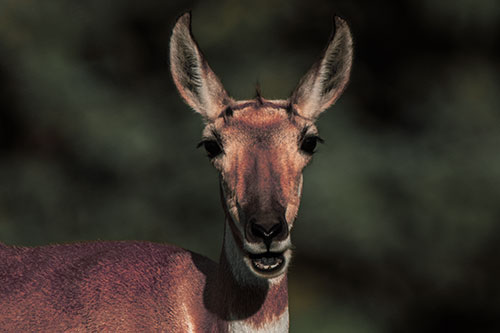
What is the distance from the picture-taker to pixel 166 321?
4.06m

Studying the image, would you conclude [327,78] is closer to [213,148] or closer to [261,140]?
[261,140]

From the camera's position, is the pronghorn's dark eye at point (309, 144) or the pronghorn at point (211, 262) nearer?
the pronghorn at point (211, 262)

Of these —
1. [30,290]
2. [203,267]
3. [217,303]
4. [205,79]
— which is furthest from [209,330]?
[205,79]

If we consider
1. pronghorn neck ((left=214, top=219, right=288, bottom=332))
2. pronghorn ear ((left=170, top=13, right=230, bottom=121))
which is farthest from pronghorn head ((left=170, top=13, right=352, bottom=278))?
pronghorn neck ((left=214, top=219, right=288, bottom=332))

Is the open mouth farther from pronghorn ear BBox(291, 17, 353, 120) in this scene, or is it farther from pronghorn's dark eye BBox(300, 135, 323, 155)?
pronghorn ear BBox(291, 17, 353, 120)

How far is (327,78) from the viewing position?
4.46m

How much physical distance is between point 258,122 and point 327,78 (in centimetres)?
69

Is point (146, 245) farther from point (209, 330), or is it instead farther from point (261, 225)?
point (261, 225)

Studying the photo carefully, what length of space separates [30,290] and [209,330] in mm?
1060

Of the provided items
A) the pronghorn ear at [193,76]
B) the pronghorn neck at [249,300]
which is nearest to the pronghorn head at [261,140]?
the pronghorn ear at [193,76]

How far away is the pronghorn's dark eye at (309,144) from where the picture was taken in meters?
4.00

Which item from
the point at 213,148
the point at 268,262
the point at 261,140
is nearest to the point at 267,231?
the point at 268,262

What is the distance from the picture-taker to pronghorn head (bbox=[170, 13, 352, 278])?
11.7 ft

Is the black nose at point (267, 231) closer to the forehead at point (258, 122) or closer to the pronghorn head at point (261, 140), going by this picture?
the pronghorn head at point (261, 140)
